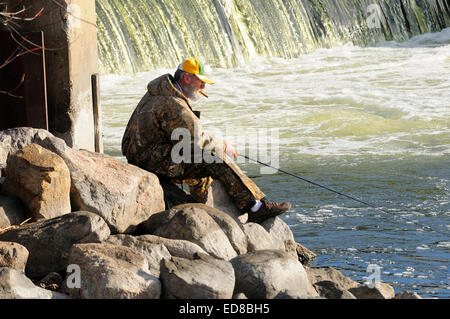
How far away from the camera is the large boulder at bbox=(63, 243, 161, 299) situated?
15.1 feet

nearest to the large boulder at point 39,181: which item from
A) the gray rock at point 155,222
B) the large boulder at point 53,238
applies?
the large boulder at point 53,238

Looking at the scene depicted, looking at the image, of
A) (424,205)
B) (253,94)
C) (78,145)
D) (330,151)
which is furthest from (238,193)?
(253,94)

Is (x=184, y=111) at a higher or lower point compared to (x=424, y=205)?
higher

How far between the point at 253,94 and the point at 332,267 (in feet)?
31.6

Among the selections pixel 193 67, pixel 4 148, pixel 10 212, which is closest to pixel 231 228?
pixel 193 67

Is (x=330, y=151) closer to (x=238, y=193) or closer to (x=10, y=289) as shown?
(x=238, y=193)

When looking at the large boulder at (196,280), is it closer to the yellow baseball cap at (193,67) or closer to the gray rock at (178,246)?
the gray rock at (178,246)

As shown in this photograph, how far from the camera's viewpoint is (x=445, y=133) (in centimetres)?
1266

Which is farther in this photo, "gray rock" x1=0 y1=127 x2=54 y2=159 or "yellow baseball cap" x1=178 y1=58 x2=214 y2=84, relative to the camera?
"yellow baseball cap" x1=178 y1=58 x2=214 y2=84

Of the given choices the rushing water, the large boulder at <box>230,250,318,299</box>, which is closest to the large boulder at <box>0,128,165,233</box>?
the large boulder at <box>230,250,318,299</box>

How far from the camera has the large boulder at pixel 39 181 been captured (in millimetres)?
5590

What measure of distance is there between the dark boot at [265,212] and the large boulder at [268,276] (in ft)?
4.02

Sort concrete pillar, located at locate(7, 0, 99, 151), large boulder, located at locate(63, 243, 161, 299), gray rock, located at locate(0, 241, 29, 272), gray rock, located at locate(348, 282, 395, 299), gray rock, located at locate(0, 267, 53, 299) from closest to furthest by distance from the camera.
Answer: gray rock, located at locate(0, 267, 53, 299) < large boulder, located at locate(63, 243, 161, 299) < gray rock, located at locate(0, 241, 29, 272) < gray rock, located at locate(348, 282, 395, 299) < concrete pillar, located at locate(7, 0, 99, 151)

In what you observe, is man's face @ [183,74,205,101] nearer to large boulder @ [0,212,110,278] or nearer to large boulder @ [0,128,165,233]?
large boulder @ [0,128,165,233]
